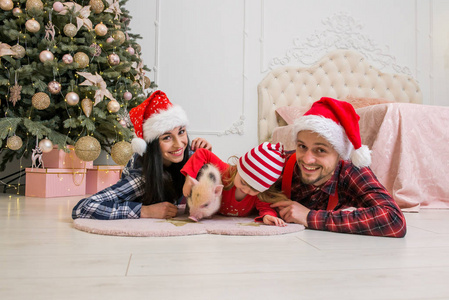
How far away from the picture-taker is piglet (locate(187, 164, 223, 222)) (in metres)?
1.44

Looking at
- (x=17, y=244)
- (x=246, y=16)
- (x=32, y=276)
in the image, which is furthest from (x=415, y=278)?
(x=246, y=16)

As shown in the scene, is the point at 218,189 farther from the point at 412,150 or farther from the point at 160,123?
the point at 412,150

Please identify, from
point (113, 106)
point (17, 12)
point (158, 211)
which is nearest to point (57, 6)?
point (17, 12)

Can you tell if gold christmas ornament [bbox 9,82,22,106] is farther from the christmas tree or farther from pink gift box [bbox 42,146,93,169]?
pink gift box [bbox 42,146,93,169]

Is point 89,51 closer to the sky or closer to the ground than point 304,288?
closer to the sky

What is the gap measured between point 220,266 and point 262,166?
53cm

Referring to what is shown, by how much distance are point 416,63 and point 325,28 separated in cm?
125

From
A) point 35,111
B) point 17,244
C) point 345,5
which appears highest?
point 345,5

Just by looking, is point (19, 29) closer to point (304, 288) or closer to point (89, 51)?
point (89, 51)

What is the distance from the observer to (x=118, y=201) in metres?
1.62

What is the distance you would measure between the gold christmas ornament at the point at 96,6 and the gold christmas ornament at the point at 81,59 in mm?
431

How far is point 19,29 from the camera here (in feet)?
8.13

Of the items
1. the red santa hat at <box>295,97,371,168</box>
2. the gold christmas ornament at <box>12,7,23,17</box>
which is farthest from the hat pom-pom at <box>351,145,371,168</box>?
the gold christmas ornament at <box>12,7,23,17</box>

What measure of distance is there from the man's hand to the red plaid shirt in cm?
2
